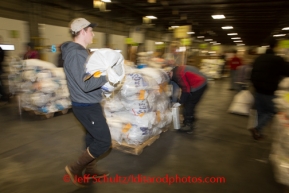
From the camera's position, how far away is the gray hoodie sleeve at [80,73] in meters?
1.84

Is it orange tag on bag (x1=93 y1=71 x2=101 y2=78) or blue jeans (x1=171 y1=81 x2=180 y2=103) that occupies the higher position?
orange tag on bag (x1=93 y1=71 x2=101 y2=78)

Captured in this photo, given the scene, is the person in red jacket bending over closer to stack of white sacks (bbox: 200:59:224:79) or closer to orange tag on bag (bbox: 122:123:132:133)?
orange tag on bag (bbox: 122:123:132:133)

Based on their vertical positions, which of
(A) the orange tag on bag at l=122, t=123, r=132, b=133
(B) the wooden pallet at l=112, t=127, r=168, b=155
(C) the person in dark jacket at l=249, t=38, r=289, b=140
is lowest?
(B) the wooden pallet at l=112, t=127, r=168, b=155

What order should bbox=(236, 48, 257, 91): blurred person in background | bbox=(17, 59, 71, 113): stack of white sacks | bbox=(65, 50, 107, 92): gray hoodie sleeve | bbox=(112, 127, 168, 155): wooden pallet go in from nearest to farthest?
bbox=(65, 50, 107, 92): gray hoodie sleeve → bbox=(112, 127, 168, 155): wooden pallet → bbox=(17, 59, 71, 113): stack of white sacks → bbox=(236, 48, 257, 91): blurred person in background

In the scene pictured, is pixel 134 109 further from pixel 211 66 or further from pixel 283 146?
pixel 211 66

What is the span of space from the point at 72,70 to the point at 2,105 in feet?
16.1

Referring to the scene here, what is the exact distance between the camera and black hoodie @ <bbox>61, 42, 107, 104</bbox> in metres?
1.84

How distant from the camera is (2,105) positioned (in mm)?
5562

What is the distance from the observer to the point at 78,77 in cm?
184

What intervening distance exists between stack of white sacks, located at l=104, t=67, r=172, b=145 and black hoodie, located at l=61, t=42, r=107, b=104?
1.03m

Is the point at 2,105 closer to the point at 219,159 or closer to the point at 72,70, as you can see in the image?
the point at 72,70

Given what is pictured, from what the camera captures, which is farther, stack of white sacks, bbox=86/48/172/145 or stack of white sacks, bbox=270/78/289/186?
stack of white sacks, bbox=86/48/172/145

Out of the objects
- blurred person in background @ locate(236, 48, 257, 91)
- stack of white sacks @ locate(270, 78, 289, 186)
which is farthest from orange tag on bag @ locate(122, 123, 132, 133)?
blurred person in background @ locate(236, 48, 257, 91)

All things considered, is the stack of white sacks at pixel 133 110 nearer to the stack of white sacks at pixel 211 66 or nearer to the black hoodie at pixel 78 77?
the black hoodie at pixel 78 77
